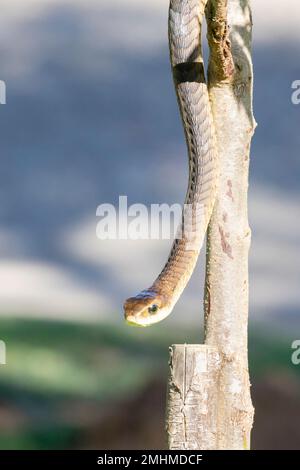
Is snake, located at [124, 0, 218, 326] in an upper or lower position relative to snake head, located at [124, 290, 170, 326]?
upper

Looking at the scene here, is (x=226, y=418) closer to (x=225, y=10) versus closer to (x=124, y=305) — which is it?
(x=124, y=305)

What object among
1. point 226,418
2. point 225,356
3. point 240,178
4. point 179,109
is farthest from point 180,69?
point 226,418

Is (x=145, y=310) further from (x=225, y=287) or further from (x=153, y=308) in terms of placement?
(x=225, y=287)

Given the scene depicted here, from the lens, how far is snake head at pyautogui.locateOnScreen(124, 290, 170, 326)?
13.2 feet

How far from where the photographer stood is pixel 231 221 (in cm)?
416

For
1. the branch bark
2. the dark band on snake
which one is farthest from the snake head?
the dark band on snake

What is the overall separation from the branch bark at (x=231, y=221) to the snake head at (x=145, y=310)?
0.75ft

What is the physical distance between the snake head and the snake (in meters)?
0.03

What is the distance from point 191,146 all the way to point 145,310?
2.66 ft

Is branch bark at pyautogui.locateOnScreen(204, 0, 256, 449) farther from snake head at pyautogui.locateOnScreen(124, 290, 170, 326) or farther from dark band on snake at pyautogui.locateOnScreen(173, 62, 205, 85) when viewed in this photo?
snake head at pyautogui.locateOnScreen(124, 290, 170, 326)

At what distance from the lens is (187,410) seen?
3.83 meters

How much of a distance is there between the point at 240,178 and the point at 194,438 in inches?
46.6

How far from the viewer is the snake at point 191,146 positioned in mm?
4164

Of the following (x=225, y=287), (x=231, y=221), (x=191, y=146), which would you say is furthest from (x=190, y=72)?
(x=225, y=287)
